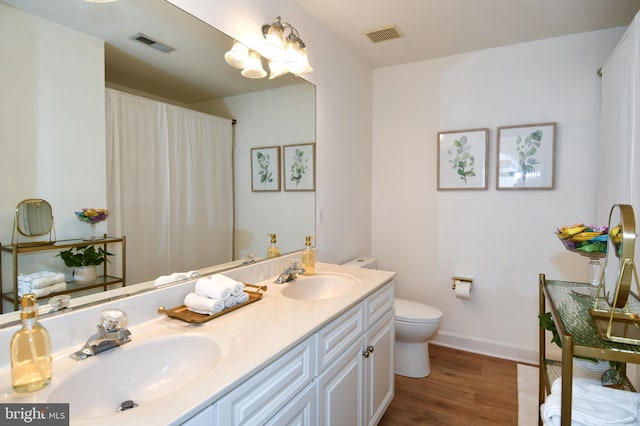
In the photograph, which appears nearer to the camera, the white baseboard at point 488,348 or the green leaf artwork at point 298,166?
the green leaf artwork at point 298,166

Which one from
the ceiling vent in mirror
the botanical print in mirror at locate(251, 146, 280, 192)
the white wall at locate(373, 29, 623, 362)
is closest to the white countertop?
the botanical print in mirror at locate(251, 146, 280, 192)

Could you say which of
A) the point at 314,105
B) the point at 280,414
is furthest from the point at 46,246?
the point at 314,105

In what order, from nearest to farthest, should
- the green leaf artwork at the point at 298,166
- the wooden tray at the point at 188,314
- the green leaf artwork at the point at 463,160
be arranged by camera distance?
the wooden tray at the point at 188,314 < the green leaf artwork at the point at 298,166 < the green leaf artwork at the point at 463,160

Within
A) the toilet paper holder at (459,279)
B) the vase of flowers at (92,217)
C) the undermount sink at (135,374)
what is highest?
the vase of flowers at (92,217)

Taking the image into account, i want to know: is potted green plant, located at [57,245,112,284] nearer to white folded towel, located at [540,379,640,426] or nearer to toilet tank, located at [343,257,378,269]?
white folded towel, located at [540,379,640,426]

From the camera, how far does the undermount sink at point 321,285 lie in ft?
5.78

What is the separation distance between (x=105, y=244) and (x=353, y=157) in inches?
79.9

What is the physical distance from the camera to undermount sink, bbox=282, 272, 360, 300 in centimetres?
176

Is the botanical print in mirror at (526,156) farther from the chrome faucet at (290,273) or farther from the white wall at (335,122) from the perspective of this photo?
the chrome faucet at (290,273)

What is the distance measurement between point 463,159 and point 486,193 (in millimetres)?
336

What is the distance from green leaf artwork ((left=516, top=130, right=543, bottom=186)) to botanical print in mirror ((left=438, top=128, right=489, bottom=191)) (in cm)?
24

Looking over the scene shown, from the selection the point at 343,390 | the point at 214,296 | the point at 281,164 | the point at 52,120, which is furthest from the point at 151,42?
the point at 343,390

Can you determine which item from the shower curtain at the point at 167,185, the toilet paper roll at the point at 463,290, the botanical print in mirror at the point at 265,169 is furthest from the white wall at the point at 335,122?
the toilet paper roll at the point at 463,290

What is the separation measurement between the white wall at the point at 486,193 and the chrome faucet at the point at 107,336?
2465 mm
